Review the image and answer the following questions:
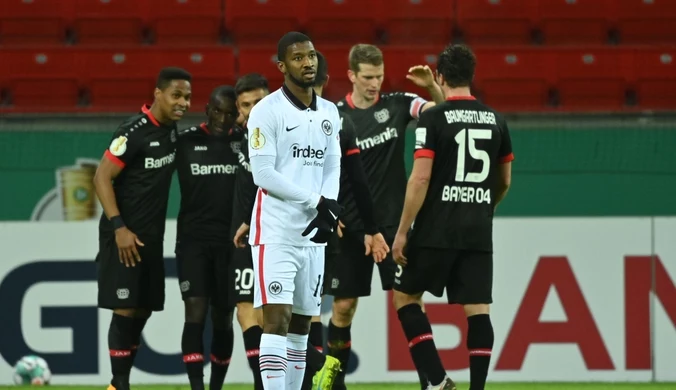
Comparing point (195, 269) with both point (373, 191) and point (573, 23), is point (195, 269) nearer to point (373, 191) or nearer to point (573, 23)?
point (373, 191)

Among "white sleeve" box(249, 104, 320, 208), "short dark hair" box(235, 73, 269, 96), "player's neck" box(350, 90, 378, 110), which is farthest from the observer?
"player's neck" box(350, 90, 378, 110)

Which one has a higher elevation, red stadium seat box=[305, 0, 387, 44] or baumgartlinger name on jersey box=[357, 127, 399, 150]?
red stadium seat box=[305, 0, 387, 44]

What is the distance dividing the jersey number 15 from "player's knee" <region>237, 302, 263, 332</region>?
5.22 feet

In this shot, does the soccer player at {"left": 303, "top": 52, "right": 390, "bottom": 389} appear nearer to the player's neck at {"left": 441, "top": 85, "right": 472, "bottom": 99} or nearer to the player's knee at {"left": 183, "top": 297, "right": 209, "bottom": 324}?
the player's neck at {"left": 441, "top": 85, "right": 472, "bottom": 99}

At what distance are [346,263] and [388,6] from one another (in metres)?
5.55

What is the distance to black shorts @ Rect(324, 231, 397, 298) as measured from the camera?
7.14 metres

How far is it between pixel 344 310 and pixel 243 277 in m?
0.77

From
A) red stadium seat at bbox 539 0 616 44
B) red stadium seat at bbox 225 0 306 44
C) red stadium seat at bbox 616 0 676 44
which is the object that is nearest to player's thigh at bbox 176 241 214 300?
red stadium seat at bbox 225 0 306 44

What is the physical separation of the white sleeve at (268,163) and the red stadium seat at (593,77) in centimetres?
547

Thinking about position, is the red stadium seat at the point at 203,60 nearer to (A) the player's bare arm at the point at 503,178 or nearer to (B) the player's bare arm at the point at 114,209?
(B) the player's bare arm at the point at 114,209

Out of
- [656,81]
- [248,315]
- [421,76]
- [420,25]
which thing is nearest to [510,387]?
[248,315]

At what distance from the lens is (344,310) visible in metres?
7.19

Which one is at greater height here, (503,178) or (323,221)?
(503,178)

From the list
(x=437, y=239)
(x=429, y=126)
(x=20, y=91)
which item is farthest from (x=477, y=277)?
(x=20, y=91)
